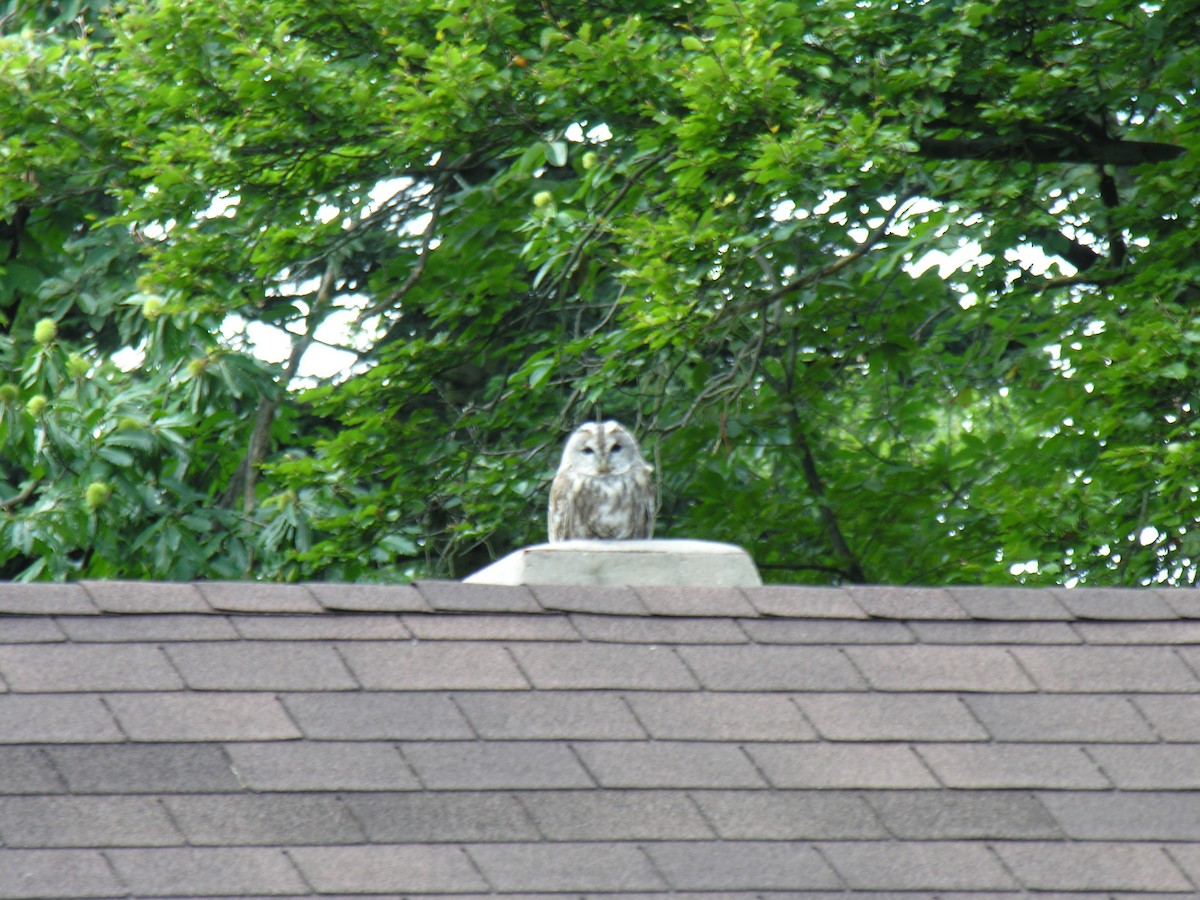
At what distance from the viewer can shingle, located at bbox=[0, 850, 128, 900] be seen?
3035mm

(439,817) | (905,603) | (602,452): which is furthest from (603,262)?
(439,817)

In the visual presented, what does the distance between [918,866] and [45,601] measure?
1.92 metres

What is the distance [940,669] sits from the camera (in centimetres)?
393

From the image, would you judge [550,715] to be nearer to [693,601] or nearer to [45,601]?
[693,601]

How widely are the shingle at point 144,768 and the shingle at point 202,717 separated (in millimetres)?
39

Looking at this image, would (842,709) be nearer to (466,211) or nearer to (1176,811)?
(1176,811)

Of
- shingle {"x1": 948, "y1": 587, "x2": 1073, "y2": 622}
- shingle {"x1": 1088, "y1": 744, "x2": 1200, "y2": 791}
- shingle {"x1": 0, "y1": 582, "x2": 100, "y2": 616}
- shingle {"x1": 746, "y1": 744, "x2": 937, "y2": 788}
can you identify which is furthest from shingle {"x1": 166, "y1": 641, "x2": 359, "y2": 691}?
shingle {"x1": 1088, "y1": 744, "x2": 1200, "y2": 791}

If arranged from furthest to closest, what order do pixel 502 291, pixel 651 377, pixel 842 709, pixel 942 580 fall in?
1. pixel 942 580
2. pixel 502 291
3. pixel 651 377
4. pixel 842 709

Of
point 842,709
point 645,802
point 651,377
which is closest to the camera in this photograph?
point 645,802

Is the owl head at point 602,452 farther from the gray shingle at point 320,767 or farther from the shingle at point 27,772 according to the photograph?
the shingle at point 27,772

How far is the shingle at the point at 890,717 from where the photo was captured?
3719mm

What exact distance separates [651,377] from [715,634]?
4992mm

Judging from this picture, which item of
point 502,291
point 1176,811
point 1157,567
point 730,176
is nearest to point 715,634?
point 1176,811

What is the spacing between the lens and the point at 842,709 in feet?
12.4
